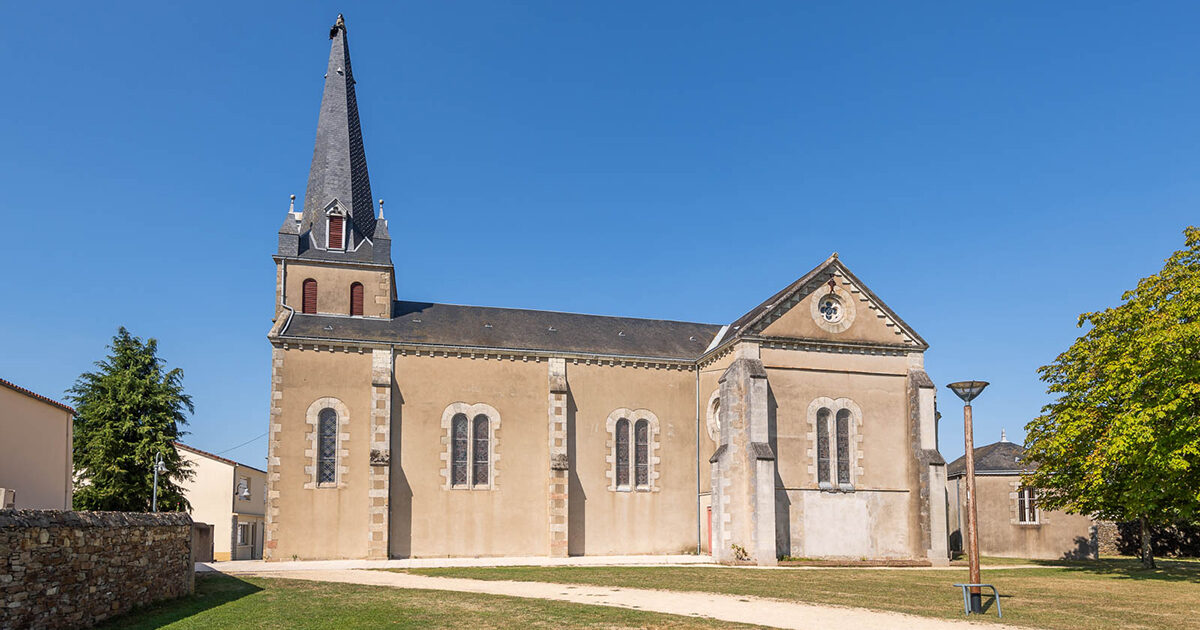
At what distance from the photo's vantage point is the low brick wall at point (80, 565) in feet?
36.8

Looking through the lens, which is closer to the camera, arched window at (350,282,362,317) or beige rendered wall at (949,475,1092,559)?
arched window at (350,282,362,317)

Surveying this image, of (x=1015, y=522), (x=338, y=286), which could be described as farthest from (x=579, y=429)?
(x=1015, y=522)

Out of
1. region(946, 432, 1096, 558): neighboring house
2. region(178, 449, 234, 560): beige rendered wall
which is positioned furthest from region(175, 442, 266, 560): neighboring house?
region(946, 432, 1096, 558): neighboring house

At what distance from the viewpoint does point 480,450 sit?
32.3 metres

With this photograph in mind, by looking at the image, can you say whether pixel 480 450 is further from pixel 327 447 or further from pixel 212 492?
pixel 212 492

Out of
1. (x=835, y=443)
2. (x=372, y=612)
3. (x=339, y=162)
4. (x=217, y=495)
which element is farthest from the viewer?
(x=217, y=495)

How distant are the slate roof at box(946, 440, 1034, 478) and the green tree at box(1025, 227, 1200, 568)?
896cm

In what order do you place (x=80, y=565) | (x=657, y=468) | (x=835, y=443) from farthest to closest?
(x=657, y=468) → (x=835, y=443) → (x=80, y=565)

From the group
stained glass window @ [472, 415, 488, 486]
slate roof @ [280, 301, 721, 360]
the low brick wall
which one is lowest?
the low brick wall

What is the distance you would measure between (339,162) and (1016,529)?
3235 cm

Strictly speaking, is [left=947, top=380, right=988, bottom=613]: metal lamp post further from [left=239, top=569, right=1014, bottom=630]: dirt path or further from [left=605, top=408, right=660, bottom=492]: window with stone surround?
[left=605, top=408, right=660, bottom=492]: window with stone surround

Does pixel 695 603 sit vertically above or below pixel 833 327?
below

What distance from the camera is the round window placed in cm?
3272

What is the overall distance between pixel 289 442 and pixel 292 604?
14.3m
